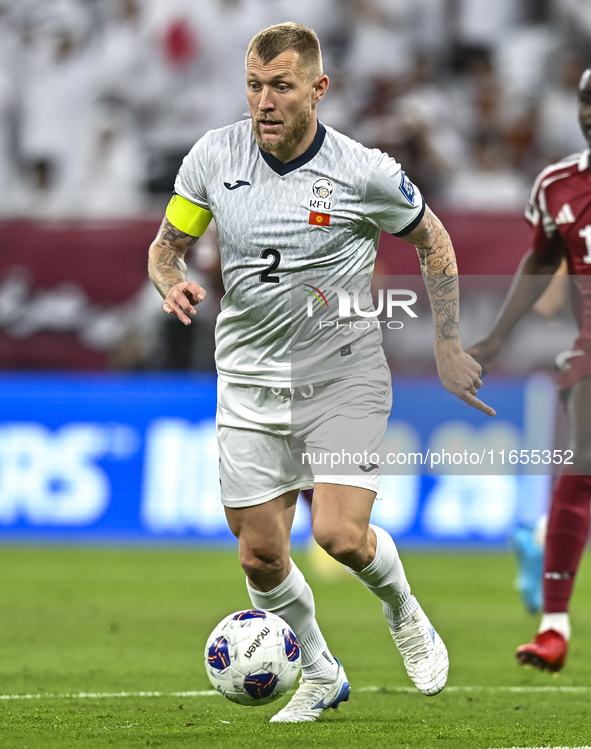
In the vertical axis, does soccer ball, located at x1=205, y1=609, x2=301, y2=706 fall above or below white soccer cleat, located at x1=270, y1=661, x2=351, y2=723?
above

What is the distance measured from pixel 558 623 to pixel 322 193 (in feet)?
8.15

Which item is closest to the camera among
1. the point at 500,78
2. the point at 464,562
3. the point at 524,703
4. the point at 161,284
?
the point at 161,284

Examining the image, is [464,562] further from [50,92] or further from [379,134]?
[50,92]

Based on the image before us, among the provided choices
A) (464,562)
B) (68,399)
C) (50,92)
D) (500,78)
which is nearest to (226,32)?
(50,92)

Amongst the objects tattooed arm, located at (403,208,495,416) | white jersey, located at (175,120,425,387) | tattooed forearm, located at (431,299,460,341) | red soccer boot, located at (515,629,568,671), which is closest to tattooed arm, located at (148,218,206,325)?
white jersey, located at (175,120,425,387)

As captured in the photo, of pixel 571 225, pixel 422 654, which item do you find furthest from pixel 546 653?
pixel 571 225

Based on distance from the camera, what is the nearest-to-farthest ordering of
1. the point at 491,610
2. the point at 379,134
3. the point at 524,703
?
the point at 524,703, the point at 491,610, the point at 379,134

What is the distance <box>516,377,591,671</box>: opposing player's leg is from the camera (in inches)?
228

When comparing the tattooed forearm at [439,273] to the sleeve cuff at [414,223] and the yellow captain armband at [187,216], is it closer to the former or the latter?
the sleeve cuff at [414,223]

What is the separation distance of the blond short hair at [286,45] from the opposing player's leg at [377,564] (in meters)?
1.52

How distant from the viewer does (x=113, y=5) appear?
44.8ft

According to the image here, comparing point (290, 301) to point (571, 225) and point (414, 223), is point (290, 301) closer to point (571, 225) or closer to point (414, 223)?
point (414, 223)

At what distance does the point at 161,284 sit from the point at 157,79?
31.0 feet

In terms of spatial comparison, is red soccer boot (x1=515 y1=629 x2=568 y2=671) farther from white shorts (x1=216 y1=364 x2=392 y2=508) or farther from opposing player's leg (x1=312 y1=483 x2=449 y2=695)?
white shorts (x1=216 y1=364 x2=392 y2=508)
